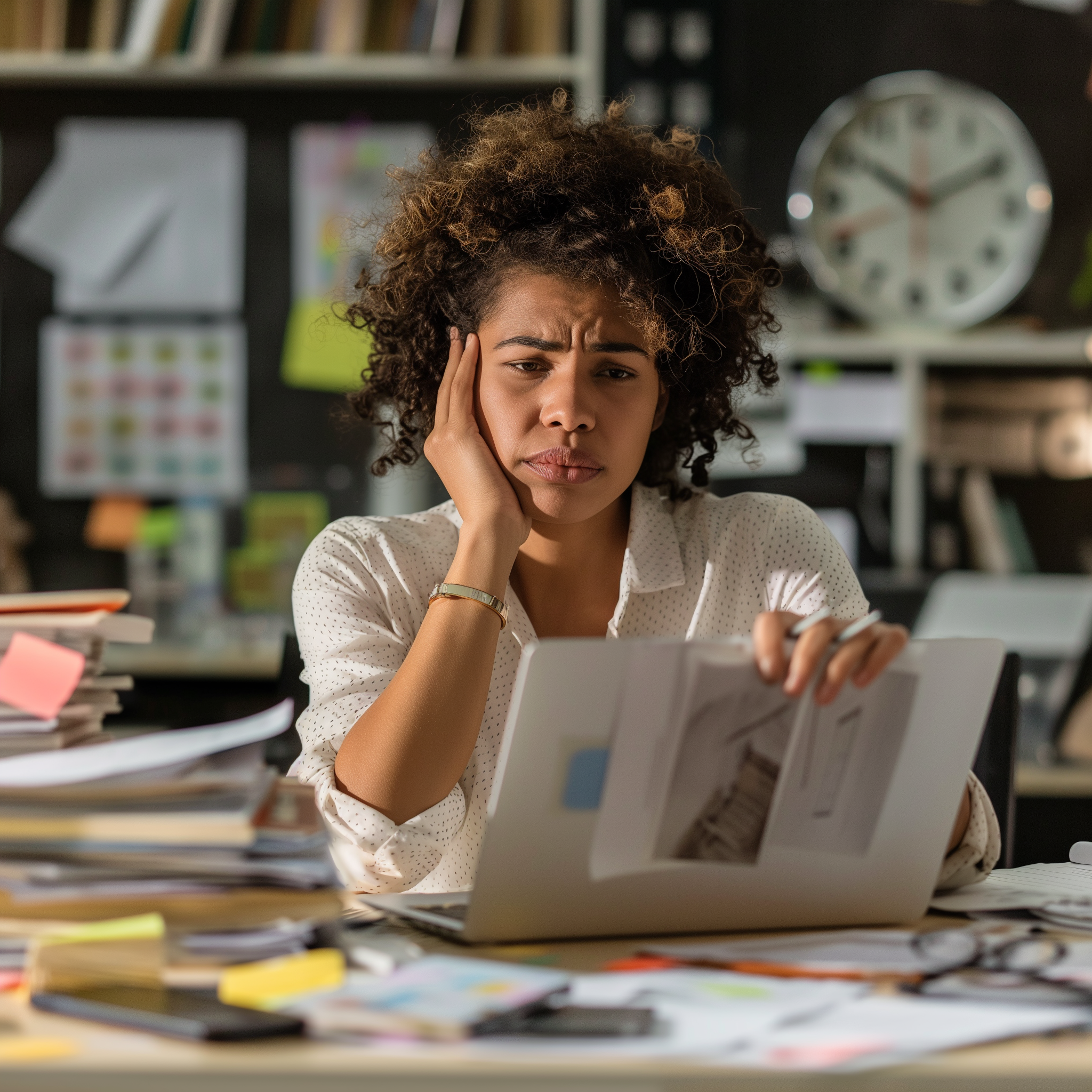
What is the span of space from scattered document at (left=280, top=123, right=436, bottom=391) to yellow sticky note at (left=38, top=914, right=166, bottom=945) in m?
2.20

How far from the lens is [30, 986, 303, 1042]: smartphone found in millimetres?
540

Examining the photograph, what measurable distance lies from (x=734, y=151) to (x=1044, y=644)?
122 cm

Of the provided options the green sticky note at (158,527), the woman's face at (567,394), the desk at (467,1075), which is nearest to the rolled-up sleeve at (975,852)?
the desk at (467,1075)

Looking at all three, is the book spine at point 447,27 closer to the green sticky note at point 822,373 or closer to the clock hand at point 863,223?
the clock hand at point 863,223

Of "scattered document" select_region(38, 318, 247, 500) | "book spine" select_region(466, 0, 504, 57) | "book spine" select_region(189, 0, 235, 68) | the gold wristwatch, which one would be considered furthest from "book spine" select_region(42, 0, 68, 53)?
the gold wristwatch

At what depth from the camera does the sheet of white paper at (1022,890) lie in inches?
33.0

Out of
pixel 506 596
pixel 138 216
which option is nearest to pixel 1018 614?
pixel 506 596

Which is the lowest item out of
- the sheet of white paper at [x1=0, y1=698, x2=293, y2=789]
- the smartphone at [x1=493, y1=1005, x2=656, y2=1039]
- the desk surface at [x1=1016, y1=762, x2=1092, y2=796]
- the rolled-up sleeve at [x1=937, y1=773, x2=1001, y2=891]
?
the desk surface at [x1=1016, y1=762, x2=1092, y2=796]

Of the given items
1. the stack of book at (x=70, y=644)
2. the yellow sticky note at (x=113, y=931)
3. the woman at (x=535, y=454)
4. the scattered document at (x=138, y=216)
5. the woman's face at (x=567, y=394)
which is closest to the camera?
the yellow sticky note at (x=113, y=931)

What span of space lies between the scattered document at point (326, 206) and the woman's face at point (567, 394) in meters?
1.54

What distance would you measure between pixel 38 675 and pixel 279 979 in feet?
0.81

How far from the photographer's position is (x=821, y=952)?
71 cm

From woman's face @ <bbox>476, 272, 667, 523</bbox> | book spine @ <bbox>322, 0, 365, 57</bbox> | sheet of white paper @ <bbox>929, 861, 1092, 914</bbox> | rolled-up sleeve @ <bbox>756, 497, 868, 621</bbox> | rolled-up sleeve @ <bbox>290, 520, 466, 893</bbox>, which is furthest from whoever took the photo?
book spine @ <bbox>322, 0, 365, 57</bbox>

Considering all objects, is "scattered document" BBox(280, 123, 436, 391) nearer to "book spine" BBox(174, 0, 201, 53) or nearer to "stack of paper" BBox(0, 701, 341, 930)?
"book spine" BBox(174, 0, 201, 53)
